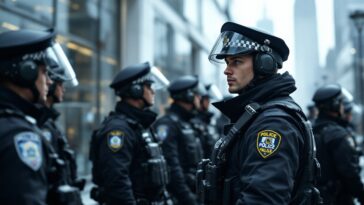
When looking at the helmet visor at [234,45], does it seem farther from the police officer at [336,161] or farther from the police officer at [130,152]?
the police officer at [336,161]

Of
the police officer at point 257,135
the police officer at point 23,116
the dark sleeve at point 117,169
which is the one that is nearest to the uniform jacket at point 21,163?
the police officer at point 23,116

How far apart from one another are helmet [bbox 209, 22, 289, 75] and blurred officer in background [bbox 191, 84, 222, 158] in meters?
3.82

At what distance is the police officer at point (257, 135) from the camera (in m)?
2.14

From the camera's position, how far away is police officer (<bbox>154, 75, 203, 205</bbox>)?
508cm

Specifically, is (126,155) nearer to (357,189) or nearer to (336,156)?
(336,156)

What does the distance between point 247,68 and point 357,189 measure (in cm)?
285

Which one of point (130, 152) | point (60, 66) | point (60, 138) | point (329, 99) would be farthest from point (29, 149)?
point (329, 99)

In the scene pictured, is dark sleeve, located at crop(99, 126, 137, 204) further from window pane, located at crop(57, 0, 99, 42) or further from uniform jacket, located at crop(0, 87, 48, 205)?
window pane, located at crop(57, 0, 99, 42)

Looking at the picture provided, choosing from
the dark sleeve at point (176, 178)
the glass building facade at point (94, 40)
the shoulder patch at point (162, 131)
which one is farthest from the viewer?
the glass building facade at point (94, 40)

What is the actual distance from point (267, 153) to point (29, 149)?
116 cm

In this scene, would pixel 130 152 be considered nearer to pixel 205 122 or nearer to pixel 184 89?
pixel 184 89

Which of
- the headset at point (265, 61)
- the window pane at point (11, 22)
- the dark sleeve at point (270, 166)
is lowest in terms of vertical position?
the dark sleeve at point (270, 166)

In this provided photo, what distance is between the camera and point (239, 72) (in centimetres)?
263

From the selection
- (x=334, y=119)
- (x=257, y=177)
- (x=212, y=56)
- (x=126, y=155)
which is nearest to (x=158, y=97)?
(x=334, y=119)
